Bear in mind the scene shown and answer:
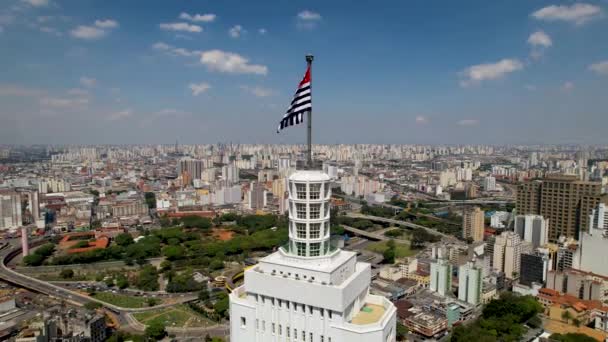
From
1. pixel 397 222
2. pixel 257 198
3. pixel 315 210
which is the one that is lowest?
pixel 397 222

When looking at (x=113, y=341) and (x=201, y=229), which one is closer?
(x=113, y=341)

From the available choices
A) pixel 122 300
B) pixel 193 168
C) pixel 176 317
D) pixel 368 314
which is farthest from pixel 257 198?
pixel 368 314

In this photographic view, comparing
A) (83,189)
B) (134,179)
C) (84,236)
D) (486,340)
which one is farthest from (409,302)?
(134,179)

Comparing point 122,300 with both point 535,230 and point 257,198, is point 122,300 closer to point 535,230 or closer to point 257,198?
point 257,198

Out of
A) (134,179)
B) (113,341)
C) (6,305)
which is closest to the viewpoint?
(113,341)

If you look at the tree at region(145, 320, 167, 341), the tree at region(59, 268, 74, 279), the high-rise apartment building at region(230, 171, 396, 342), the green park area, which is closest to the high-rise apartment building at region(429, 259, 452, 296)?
the tree at region(145, 320, 167, 341)

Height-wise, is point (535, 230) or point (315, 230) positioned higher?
point (315, 230)

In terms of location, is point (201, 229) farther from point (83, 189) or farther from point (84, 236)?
point (83, 189)
